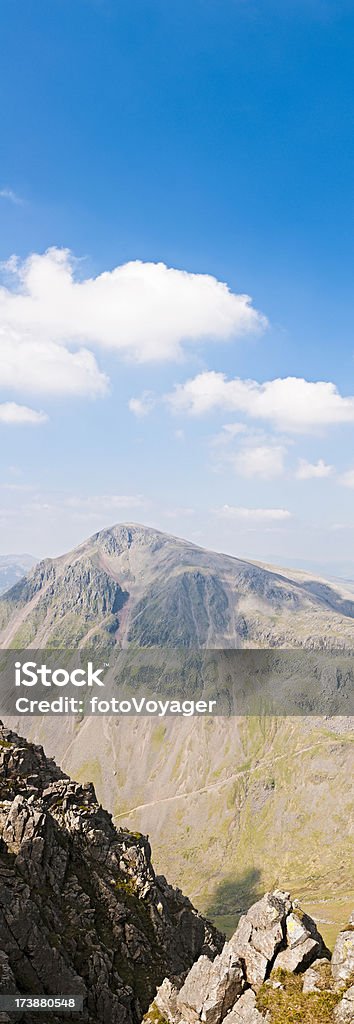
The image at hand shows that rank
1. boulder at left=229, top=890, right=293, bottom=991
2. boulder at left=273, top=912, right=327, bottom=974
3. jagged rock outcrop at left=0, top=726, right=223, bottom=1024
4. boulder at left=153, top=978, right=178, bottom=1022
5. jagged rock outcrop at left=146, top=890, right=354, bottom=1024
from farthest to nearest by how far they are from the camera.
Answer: jagged rock outcrop at left=0, top=726, right=223, bottom=1024
boulder at left=153, top=978, right=178, bottom=1022
boulder at left=229, top=890, right=293, bottom=991
boulder at left=273, top=912, right=327, bottom=974
jagged rock outcrop at left=146, top=890, right=354, bottom=1024

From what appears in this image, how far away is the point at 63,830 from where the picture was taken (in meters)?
62.6

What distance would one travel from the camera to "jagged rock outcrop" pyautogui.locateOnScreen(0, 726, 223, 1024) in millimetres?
44594

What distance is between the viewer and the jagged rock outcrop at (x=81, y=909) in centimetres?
4459

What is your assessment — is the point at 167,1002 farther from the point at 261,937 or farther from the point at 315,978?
the point at 315,978

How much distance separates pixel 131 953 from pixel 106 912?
427 centimetres

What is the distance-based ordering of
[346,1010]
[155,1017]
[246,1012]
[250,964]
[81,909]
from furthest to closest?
[81,909] < [155,1017] < [250,964] < [246,1012] < [346,1010]

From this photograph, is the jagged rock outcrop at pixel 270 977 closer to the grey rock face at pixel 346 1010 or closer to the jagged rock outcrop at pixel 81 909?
the grey rock face at pixel 346 1010

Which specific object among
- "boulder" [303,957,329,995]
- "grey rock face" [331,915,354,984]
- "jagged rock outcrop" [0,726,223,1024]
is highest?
"grey rock face" [331,915,354,984]

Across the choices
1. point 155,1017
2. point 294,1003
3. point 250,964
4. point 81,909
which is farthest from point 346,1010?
point 81,909

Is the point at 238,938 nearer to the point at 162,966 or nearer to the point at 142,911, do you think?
the point at 162,966

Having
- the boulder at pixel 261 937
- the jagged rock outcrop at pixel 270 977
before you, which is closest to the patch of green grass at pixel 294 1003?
the jagged rock outcrop at pixel 270 977

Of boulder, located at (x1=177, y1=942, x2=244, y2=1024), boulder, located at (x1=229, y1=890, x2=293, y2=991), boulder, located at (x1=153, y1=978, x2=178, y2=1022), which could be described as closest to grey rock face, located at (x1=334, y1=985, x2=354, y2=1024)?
boulder, located at (x1=229, y1=890, x2=293, y2=991)

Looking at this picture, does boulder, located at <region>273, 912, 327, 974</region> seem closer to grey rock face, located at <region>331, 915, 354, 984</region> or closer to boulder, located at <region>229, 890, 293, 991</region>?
boulder, located at <region>229, 890, 293, 991</region>

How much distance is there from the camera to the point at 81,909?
53844 millimetres
